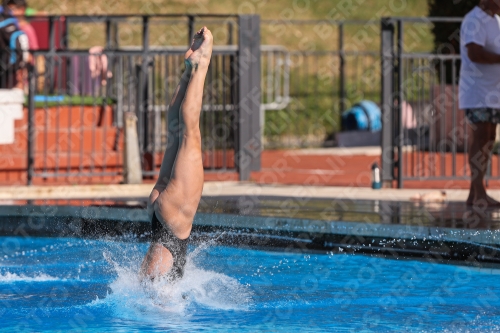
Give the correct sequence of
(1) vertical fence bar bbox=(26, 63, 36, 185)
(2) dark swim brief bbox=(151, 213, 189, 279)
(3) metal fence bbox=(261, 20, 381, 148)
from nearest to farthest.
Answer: (2) dark swim brief bbox=(151, 213, 189, 279), (1) vertical fence bar bbox=(26, 63, 36, 185), (3) metal fence bbox=(261, 20, 381, 148)

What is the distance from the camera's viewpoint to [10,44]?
13.4 meters

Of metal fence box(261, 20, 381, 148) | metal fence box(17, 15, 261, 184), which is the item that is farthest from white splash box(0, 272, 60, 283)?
metal fence box(261, 20, 381, 148)

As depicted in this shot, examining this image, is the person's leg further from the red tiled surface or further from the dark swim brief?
the dark swim brief

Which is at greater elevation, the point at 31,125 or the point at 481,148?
the point at 31,125

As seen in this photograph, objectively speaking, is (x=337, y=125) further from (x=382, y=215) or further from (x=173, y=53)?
(x=382, y=215)

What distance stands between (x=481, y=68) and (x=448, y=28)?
7.02 meters

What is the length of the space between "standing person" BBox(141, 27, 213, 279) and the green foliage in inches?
392

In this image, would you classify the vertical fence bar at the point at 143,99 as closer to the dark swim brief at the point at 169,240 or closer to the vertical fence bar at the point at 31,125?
the vertical fence bar at the point at 31,125

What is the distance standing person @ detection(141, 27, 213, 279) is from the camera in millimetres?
4832

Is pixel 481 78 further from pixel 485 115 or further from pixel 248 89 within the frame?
pixel 248 89

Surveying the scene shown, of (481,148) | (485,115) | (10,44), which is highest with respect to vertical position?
(10,44)

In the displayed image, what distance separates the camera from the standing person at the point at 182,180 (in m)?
4.83

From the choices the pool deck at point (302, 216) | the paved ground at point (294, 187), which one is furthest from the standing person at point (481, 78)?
the paved ground at point (294, 187)

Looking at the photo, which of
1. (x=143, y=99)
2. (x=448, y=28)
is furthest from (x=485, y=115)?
(x=448, y=28)
